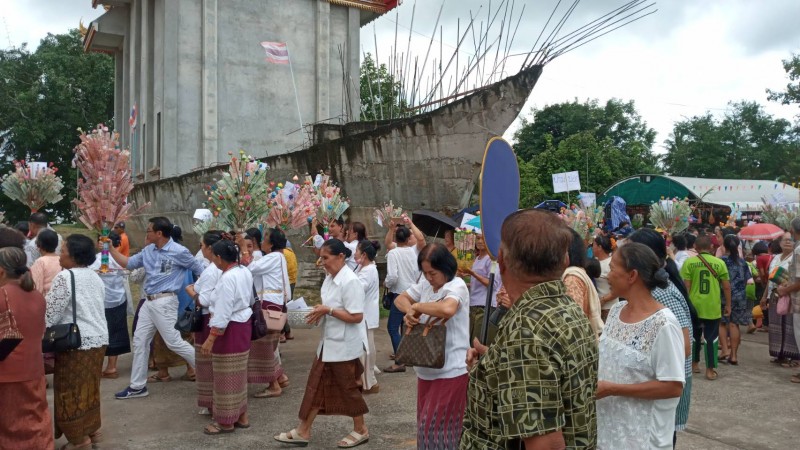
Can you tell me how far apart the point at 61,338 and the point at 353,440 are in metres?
2.43

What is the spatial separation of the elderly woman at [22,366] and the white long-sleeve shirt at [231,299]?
4.47ft

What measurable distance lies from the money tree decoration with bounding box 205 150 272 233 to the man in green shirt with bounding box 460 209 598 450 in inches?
224

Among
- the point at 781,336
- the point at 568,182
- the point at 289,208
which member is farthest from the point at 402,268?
the point at 568,182

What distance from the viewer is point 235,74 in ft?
71.7

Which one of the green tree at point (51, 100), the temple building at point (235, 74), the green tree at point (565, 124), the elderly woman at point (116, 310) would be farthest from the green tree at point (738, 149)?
the elderly woman at point (116, 310)

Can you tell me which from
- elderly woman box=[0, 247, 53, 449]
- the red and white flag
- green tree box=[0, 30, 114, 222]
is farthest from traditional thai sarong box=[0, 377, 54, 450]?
green tree box=[0, 30, 114, 222]

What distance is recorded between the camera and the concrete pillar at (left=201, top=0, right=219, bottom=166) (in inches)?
824

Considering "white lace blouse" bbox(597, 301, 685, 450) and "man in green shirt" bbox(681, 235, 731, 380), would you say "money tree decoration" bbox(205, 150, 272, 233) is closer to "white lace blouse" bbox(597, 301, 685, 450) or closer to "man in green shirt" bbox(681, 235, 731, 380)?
"white lace blouse" bbox(597, 301, 685, 450)

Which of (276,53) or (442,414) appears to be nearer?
(442,414)

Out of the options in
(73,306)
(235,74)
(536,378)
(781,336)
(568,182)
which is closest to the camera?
(536,378)

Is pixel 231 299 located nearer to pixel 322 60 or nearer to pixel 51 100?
pixel 322 60

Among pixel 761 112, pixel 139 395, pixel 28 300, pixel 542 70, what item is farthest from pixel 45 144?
pixel 761 112

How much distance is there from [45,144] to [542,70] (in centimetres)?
2934

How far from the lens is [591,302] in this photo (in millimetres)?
4340
